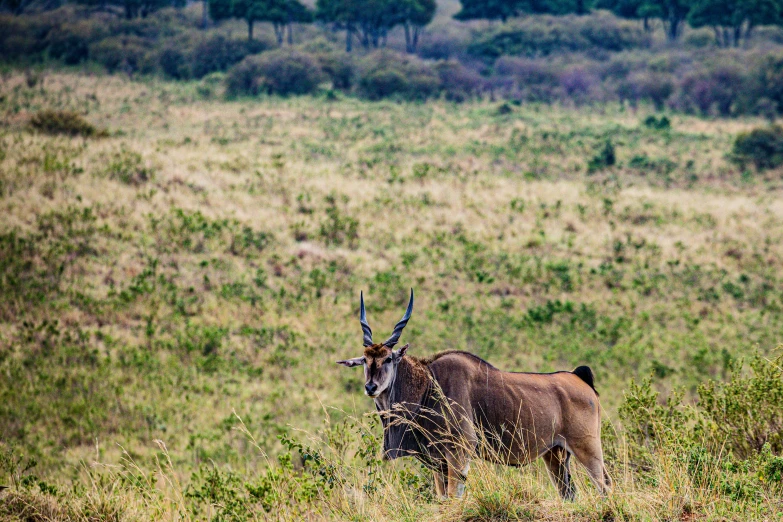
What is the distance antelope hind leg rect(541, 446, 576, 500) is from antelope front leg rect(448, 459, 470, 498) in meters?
0.88

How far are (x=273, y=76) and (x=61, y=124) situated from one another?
69.1ft

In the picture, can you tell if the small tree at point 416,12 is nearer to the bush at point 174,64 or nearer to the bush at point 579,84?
the bush at point 579,84

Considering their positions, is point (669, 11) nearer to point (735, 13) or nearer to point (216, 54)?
point (735, 13)

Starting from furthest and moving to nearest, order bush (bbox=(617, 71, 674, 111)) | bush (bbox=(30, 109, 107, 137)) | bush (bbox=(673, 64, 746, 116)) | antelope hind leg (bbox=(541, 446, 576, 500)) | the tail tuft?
bush (bbox=(617, 71, 674, 111)) < bush (bbox=(673, 64, 746, 116)) < bush (bbox=(30, 109, 107, 137)) < the tail tuft < antelope hind leg (bbox=(541, 446, 576, 500))

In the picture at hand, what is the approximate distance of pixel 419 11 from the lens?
2675 inches

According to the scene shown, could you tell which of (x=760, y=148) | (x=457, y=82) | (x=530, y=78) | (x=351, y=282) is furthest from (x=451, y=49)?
(x=351, y=282)

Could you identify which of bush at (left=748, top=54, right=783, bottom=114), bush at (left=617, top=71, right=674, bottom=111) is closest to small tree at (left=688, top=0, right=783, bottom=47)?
bush at (left=617, top=71, right=674, bottom=111)

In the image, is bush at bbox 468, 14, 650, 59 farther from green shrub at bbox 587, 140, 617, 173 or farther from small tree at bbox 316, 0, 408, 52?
green shrub at bbox 587, 140, 617, 173

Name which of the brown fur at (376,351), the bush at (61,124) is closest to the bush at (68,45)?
the bush at (61,124)

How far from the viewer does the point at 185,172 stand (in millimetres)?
26938

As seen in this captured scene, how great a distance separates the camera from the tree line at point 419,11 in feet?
208

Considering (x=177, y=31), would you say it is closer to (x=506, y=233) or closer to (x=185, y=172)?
(x=185, y=172)

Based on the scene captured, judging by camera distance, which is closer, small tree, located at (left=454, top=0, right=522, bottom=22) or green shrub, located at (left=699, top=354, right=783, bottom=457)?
green shrub, located at (left=699, top=354, right=783, bottom=457)

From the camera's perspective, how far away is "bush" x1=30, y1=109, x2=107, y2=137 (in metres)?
31.5
